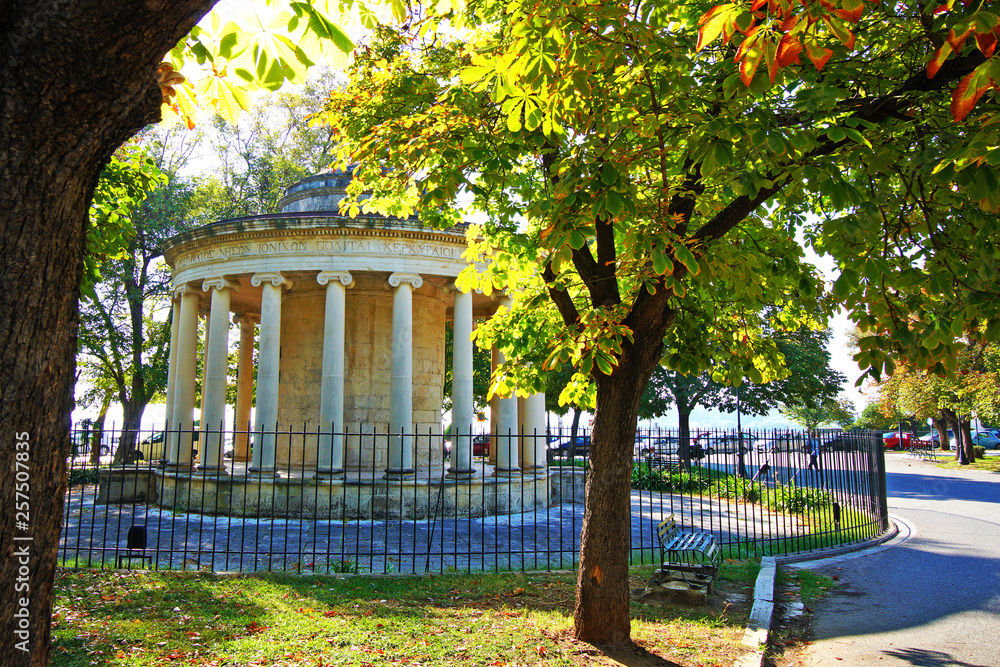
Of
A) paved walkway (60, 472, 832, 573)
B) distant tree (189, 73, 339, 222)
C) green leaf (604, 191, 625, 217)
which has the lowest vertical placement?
paved walkway (60, 472, 832, 573)

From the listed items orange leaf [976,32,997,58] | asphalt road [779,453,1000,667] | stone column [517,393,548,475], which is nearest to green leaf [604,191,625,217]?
Result: orange leaf [976,32,997,58]

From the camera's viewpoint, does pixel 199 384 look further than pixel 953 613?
Yes

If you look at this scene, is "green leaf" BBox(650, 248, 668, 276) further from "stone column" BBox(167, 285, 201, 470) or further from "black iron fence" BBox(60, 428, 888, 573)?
"stone column" BBox(167, 285, 201, 470)

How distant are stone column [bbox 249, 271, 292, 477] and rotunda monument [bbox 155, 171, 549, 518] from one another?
34 mm

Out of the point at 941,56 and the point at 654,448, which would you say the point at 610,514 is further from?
the point at 654,448

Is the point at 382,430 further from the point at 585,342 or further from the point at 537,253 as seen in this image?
the point at 585,342

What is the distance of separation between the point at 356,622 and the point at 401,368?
29.7 ft

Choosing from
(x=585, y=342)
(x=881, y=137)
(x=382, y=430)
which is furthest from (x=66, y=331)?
(x=382, y=430)

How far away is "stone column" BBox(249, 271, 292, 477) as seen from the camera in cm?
1484

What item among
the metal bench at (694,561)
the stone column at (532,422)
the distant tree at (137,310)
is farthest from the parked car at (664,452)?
the distant tree at (137,310)

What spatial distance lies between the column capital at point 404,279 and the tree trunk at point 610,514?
10.1 metres

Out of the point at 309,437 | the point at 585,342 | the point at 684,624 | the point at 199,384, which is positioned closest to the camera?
the point at 585,342

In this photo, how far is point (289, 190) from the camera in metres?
19.0

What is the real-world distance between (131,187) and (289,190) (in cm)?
1127
